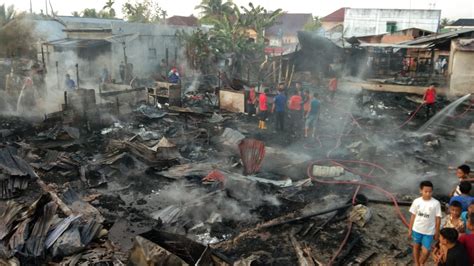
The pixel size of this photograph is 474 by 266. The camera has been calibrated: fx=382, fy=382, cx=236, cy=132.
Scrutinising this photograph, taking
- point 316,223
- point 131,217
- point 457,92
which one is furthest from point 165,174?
point 457,92

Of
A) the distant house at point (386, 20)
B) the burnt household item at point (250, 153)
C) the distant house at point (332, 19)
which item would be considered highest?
the distant house at point (332, 19)

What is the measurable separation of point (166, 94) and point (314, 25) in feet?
138

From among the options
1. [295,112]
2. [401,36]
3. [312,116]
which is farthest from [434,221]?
[401,36]

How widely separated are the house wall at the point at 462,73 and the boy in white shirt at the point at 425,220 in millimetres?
17527

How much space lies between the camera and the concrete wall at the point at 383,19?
39.1 m

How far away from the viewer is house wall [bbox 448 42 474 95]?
19.9 metres

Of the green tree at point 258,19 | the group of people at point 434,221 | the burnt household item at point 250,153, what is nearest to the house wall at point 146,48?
the green tree at point 258,19

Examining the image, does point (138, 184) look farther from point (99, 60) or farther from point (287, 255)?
point (99, 60)

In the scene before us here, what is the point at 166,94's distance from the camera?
18.2m

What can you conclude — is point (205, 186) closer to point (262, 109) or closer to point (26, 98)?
point (262, 109)

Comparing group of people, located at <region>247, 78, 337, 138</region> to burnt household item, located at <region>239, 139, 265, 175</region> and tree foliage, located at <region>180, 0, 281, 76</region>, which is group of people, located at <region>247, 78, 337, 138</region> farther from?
tree foliage, located at <region>180, 0, 281, 76</region>

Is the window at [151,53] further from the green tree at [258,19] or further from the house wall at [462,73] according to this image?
the house wall at [462,73]

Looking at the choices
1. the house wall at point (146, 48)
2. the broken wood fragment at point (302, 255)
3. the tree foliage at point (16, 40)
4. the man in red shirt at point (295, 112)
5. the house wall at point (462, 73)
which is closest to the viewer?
the broken wood fragment at point (302, 255)

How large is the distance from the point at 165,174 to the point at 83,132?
5.54 metres
